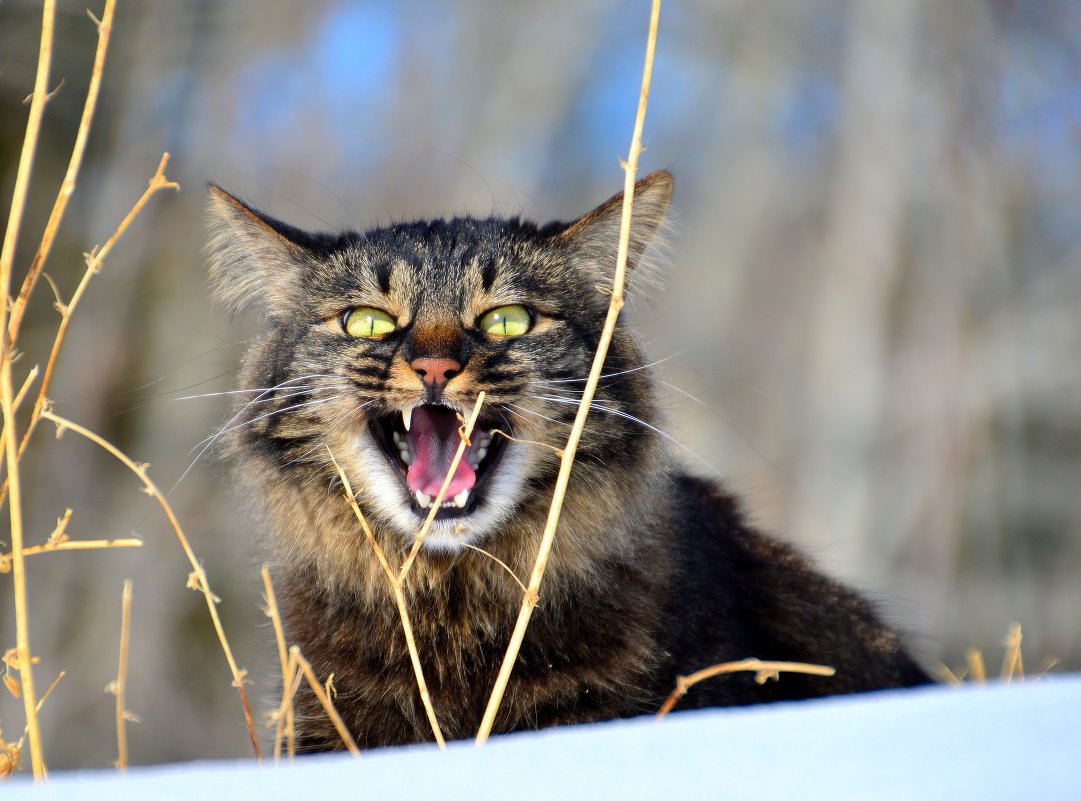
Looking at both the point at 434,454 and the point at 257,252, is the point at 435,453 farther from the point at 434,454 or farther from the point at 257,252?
the point at 257,252

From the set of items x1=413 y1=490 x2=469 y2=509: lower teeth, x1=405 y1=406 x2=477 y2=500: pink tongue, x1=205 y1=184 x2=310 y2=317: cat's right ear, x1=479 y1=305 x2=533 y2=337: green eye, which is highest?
x1=205 y1=184 x2=310 y2=317: cat's right ear

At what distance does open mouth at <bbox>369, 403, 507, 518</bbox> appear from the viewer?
111 inches

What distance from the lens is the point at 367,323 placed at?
307 cm

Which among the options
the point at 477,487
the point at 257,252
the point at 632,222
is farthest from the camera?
the point at 257,252

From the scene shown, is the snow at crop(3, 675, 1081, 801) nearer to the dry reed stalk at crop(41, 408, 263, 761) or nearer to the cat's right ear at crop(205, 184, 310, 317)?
the dry reed stalk at crop(41, 408, 263, 761)

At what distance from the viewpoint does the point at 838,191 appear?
478 inches

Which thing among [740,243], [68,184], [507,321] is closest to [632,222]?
[507,321]

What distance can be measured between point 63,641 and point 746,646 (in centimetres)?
905

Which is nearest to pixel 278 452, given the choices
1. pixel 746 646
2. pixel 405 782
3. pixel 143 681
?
pixel 746 646

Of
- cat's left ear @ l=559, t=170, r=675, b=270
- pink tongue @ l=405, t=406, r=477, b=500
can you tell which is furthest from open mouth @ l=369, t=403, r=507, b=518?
cat's left ear @ l=559, t=170, r=675, b=270

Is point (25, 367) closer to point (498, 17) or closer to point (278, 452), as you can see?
point (498, 17)

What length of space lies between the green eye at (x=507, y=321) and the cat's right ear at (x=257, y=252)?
0.59 metres

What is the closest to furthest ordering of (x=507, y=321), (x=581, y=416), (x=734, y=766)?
(x=734, y=766) → (x=581, y=416) → (x=507, y=321)

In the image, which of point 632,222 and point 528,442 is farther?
point 632,222
